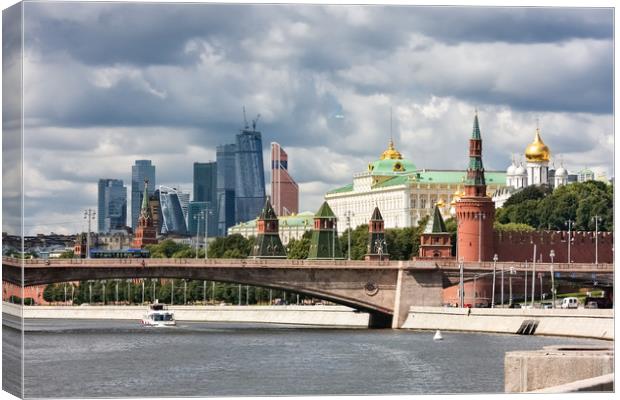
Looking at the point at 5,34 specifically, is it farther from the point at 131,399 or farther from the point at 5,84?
the point at 131,399

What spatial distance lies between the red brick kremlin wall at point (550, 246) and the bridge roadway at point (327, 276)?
32767 millimetres

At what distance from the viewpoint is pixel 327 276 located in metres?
97.9

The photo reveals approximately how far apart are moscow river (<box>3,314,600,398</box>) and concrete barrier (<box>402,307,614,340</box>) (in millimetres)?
1598

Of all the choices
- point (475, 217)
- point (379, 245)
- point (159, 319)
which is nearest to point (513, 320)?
point (159, 319)

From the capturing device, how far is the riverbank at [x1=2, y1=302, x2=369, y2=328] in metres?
111

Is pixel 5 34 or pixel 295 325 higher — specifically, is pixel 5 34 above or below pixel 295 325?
above

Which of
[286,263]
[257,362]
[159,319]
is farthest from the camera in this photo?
[159,319]

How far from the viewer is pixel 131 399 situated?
143 feet

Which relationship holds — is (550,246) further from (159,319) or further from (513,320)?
(513,320)

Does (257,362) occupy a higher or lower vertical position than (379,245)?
lower

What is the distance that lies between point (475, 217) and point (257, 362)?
6834 cm

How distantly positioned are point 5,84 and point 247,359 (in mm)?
29243

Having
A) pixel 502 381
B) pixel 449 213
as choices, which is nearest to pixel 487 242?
pixel 449 213

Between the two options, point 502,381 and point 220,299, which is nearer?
point 502,381
